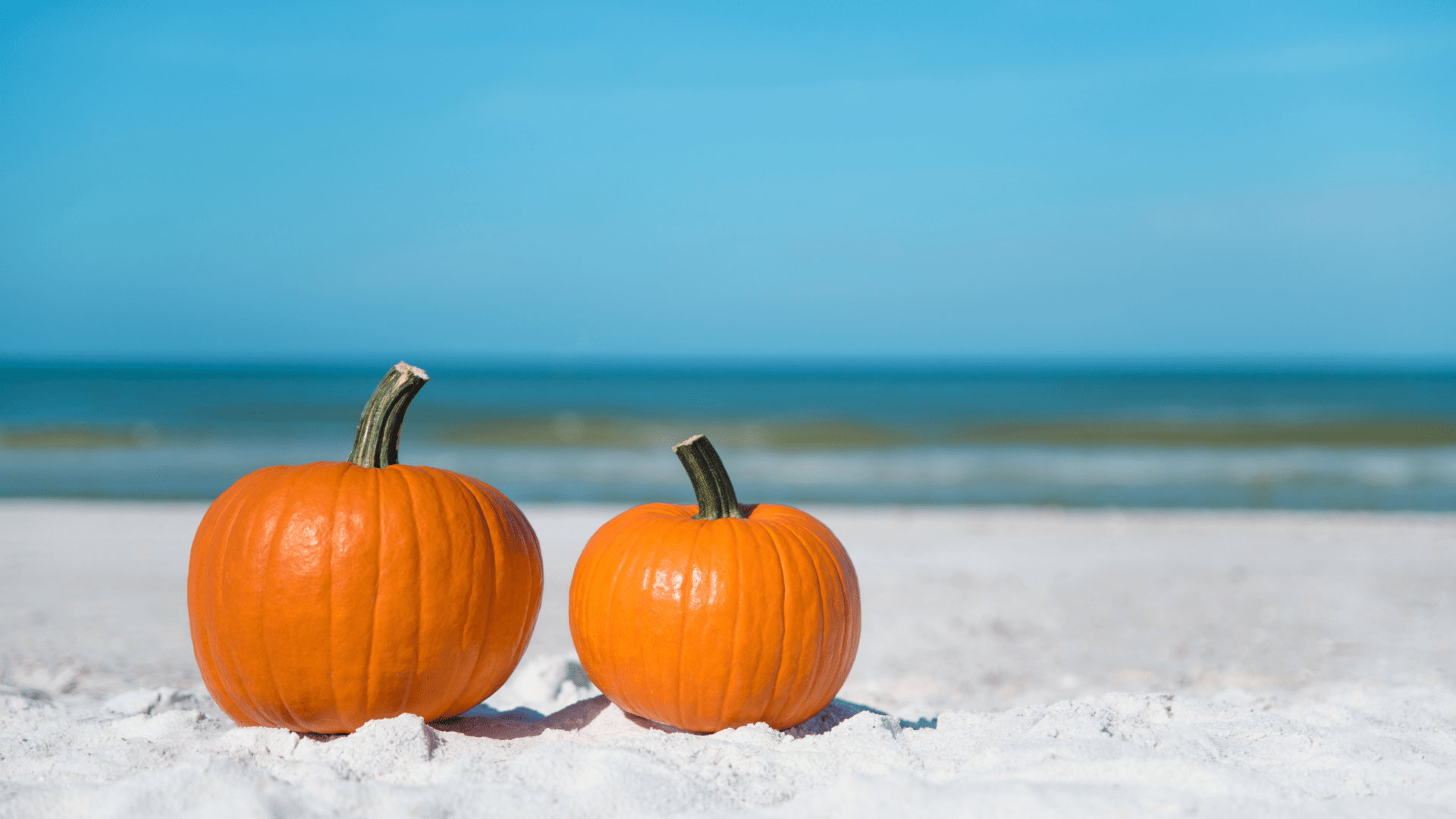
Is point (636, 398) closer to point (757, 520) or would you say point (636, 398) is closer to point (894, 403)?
point (894, 403)

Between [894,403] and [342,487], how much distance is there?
31.3 meters

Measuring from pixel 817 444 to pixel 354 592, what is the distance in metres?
18.1

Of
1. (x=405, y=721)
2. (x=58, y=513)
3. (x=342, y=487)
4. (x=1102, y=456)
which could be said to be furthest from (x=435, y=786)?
(x=1102, y=456)

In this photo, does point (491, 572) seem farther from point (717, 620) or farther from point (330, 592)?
point (717, 620)

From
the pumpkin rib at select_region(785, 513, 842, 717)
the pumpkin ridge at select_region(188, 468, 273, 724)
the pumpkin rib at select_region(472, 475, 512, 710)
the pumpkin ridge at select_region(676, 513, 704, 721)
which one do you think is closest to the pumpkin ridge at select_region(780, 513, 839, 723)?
the pumpkin rib at select_region(785, 513, 842, 717)

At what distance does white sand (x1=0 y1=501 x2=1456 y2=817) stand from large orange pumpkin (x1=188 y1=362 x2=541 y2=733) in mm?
126

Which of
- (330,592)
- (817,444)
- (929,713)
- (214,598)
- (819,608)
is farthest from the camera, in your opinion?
(817,444)

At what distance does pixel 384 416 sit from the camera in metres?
2.82

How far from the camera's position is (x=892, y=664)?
4.91 metres

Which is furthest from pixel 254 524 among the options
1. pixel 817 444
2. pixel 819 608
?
pixel 817 444

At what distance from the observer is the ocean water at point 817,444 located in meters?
13.4

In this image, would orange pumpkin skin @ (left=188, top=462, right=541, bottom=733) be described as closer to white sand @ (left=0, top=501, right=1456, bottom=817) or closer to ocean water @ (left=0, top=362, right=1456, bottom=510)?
white sand @ (left=0, top=501, right=1456, bottom=817)

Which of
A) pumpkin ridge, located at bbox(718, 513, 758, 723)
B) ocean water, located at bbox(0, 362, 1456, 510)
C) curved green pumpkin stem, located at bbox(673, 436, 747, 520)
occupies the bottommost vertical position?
ocean water, located at bbox(0, 362, 1456, 510)

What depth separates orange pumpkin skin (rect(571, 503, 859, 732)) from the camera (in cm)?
270
